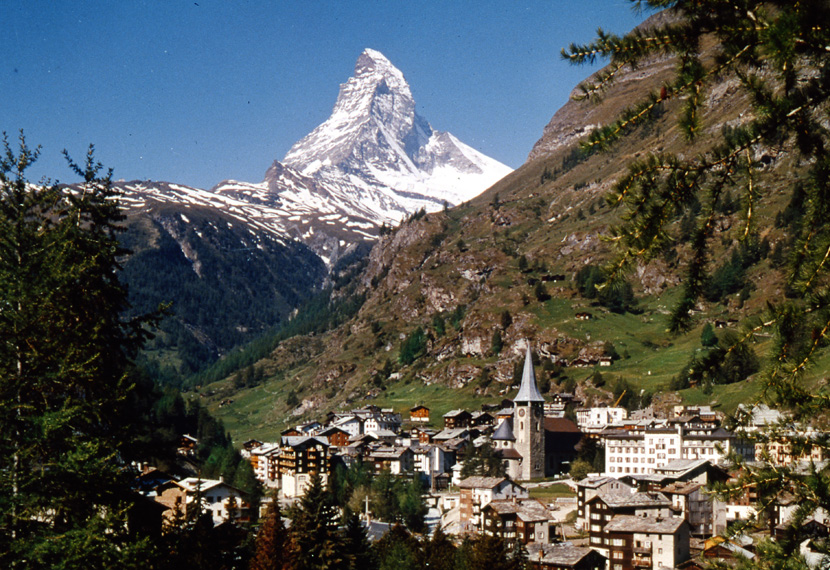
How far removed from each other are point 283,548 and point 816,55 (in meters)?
50.2

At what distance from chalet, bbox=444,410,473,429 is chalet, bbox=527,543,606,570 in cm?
9138

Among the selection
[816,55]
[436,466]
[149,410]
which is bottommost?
[436,466]

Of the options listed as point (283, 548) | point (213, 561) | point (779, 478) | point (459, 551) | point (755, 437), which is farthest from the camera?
point (459, 551)

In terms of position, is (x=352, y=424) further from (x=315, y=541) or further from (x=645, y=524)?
(x=315, y=541)

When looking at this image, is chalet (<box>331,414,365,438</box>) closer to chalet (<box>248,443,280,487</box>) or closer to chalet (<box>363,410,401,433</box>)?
chalet (<box>363,410,401,433</box>)

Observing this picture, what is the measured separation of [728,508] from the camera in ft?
294

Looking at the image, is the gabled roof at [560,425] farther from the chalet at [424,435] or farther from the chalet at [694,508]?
the chalet at [694,508]

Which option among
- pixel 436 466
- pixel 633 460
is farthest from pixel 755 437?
pixel 436 466

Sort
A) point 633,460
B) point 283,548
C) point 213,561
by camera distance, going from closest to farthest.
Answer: point 213,561 → point 283,548 → point 633,460

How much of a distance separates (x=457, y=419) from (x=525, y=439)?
25562 mm

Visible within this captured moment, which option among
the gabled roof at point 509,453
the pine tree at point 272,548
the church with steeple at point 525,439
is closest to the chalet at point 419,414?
the church with steeple at point 525,439

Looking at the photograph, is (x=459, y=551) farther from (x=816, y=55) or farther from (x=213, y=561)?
(x=816, y=55)

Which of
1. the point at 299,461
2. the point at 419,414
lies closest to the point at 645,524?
the point at 299,461

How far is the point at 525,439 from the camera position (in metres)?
155
